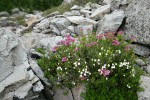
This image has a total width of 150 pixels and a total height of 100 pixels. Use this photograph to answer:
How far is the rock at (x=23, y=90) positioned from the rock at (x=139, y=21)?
3549mm

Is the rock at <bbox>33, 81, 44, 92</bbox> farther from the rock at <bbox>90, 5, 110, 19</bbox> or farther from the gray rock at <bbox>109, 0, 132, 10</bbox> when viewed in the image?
the gray rock at <bbox>109, 0, 132, 10</bbox>

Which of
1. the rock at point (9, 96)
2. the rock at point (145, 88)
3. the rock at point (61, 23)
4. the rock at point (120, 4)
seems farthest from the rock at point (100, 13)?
the rock at point (9, 96)

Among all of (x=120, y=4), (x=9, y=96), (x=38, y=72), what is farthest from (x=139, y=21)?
(x=9, y=96)

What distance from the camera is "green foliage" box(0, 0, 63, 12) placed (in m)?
25.7

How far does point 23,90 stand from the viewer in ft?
28.3

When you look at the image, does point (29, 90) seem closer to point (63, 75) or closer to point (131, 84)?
point (63, 75)

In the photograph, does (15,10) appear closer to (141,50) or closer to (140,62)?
(141,50)

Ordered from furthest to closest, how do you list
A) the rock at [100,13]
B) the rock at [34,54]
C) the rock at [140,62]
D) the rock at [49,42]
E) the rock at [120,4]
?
the rock at [100,13] < the rock at [120,4] < the rock at [49,42] < the rock at [34,54] < the rock at [140,62]

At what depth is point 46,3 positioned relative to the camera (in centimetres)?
2584

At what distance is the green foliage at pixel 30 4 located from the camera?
2566cm

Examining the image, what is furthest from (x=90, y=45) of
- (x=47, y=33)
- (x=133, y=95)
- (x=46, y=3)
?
(x=46, y=3)

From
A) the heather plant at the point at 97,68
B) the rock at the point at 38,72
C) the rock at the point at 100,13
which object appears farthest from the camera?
the rock at the point at 100,13

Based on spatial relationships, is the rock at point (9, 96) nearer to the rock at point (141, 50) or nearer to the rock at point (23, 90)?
the rock at point (23, 90)

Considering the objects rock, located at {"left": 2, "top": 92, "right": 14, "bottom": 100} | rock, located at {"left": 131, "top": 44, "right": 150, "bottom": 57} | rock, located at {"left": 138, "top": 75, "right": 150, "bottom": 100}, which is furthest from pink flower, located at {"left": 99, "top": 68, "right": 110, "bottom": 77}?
rock, located at {"left": 2, "top": 92, "right": 14, "bottom": 100}
